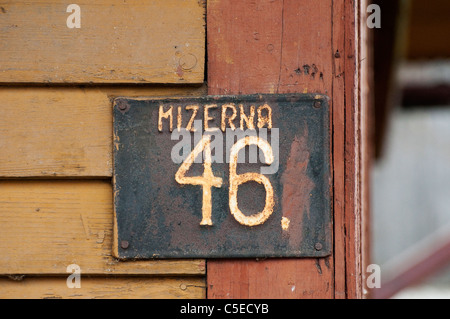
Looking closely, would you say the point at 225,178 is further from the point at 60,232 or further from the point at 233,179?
the point at 60,232

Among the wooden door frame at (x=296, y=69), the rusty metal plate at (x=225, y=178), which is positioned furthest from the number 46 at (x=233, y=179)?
the wooden door frame at (x=296, y=69)

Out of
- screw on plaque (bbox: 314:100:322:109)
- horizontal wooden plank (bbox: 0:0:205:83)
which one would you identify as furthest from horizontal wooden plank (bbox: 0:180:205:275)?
screw on plaque (bbox: 314:100:322:109)

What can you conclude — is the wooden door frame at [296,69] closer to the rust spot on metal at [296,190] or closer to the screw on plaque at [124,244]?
the rust spot on metal at [296,190]

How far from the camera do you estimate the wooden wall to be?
1312 millimetres

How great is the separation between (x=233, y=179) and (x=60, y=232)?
1.42 feet

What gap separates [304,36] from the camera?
1318mm

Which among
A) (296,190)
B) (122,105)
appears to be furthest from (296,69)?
(122,105)

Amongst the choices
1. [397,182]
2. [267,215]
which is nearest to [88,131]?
[267,215]

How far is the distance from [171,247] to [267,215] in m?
0.24

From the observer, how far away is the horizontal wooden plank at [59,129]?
4.32 ft

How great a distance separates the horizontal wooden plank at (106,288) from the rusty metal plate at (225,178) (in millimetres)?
72

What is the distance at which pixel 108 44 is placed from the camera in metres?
1.33

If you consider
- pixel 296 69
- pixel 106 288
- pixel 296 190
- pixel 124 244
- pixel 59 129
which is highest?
pixel 296 69

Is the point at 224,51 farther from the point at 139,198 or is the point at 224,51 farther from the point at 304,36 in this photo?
the point at 139,198
